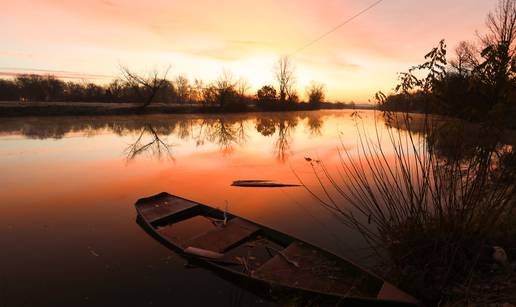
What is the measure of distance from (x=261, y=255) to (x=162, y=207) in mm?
3106

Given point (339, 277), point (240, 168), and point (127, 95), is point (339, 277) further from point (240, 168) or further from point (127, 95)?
point (127, 95)

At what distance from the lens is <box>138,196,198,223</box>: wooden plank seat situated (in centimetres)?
664

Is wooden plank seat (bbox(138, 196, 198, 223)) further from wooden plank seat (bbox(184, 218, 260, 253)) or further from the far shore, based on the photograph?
the far shore

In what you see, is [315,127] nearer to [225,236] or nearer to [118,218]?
[118,218]

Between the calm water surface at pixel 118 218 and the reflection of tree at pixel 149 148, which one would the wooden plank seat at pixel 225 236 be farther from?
the reflection of tree at pixel 149 148

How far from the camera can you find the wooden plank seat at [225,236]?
17.5 ft

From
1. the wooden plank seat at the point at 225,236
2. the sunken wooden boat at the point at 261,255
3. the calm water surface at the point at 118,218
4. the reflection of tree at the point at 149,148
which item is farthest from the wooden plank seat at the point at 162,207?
the reflection of tree at the point at 149,148

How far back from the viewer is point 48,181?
372 inches

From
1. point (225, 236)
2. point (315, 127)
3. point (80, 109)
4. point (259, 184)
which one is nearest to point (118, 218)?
point (225, 236)

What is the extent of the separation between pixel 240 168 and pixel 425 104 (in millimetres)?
8507

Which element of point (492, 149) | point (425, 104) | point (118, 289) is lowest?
point (118, 289)

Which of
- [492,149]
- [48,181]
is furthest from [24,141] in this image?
[492,149]

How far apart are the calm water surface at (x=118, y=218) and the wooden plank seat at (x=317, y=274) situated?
460 mm

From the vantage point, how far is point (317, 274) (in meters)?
4.37
